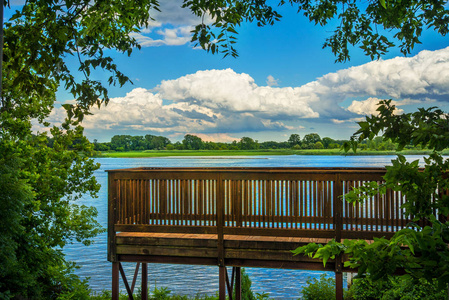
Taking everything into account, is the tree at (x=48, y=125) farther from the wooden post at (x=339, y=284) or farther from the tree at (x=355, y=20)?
the wooden post at (x=339, y=284)

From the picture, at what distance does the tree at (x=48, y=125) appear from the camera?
143 inches

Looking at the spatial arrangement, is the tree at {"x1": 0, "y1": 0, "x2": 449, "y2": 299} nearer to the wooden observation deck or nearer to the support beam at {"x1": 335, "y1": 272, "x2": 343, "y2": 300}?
the wooden observation deck

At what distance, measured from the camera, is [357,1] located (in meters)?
7.22

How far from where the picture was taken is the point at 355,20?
7109 millimetres

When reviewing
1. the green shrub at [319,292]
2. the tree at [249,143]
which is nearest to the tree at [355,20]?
the green shrub at [319,292]

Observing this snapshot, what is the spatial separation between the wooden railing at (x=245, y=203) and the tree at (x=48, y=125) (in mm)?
1384

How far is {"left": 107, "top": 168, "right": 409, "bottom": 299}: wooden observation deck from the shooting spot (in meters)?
6.07

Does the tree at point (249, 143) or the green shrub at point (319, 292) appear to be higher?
the tree at point (249, 143)

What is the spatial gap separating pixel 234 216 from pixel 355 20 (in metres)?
3.96

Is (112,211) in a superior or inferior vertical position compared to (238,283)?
superior

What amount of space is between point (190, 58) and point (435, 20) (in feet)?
310

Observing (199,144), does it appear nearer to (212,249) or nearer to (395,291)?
(395,291)

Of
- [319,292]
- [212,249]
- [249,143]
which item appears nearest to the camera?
[212,249]

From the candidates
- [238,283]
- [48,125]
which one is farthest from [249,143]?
[238,283]
